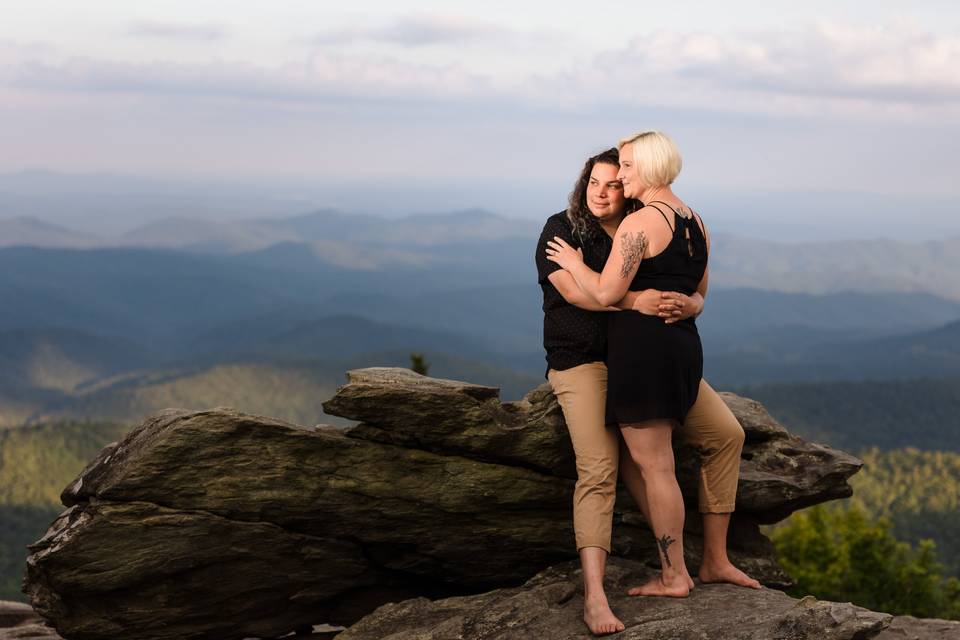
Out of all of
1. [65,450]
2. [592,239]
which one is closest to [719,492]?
[592,239]

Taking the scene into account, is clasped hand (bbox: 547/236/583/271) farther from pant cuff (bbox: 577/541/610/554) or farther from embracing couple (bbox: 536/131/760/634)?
pant cuff (bbox: 577/541/610/554)

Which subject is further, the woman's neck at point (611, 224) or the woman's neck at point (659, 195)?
the woman's neck at point (611, 224)

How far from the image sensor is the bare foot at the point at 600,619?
1005 cm

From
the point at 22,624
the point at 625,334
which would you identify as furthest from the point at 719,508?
the point at 22,624

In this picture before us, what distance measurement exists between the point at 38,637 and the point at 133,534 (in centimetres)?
426

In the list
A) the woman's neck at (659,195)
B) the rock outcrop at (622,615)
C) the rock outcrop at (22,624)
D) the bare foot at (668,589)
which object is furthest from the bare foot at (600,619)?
the rock outcrop at (22,624)

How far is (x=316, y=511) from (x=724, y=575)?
5.57 meters

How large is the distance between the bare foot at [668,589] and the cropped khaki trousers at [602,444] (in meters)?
0.97


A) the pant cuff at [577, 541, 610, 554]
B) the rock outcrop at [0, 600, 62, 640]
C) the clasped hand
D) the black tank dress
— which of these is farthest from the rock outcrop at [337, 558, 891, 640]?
the rock outcrop at [0, 600, 62, 640]

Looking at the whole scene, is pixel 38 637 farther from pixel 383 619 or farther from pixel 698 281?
pixel 698 281

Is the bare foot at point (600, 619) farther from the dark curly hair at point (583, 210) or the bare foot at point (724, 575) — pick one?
the dark curly hair at point (583, 210)

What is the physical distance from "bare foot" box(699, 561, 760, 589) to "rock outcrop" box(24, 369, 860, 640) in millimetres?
975

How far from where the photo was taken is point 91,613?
40.5 feet

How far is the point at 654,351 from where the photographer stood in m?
9.95
